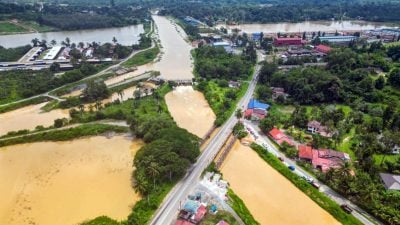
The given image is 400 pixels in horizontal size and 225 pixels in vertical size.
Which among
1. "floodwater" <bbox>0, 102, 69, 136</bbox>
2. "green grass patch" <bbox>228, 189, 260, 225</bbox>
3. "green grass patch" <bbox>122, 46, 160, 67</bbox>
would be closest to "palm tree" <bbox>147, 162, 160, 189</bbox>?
"green grass patch" <bbox>228, 189, 260, 225</bbox>

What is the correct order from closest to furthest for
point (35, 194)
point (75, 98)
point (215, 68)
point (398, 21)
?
point (35, 194)
point (75, 98)
point (215, 68)
point (398, 21)

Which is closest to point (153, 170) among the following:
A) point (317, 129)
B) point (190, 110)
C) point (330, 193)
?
point (330, 193)

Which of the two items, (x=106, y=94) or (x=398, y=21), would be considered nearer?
(x=106, y=94)

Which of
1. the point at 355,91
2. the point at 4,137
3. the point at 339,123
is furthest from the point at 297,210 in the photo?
the point at 4,137

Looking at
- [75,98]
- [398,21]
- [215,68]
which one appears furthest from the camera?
[398,21]

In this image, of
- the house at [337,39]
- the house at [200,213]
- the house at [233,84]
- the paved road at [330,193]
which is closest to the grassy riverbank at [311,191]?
the paved road at [330,193]

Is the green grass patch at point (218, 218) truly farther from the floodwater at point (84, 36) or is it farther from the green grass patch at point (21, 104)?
the floodwater at point (84, 36)

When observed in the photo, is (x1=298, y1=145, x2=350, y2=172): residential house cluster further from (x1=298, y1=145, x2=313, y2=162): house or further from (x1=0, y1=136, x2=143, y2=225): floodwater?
(x1=0, y1=136, x2=143, y2=225): floodwater

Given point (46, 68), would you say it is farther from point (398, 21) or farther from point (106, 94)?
point (398, 21)
